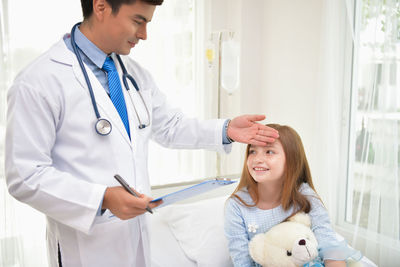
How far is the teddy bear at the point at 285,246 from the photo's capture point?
1.39 meters

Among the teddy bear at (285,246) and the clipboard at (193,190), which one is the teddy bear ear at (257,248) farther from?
the clipboard at (193,190)

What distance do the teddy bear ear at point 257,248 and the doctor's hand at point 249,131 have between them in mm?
384

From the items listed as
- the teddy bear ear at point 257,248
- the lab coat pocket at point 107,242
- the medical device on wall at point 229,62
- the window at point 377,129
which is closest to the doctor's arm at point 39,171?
the lab coat pocket at point 107,242

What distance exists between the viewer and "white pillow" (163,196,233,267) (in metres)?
1.68

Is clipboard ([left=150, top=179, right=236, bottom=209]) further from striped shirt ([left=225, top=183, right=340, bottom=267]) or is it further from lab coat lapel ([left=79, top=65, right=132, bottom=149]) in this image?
striped shirt ([left=225, top=183, right=340, bottom=267])

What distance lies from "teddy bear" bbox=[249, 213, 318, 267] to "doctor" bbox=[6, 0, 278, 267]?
1.53ft

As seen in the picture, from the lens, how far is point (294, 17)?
2.75 m

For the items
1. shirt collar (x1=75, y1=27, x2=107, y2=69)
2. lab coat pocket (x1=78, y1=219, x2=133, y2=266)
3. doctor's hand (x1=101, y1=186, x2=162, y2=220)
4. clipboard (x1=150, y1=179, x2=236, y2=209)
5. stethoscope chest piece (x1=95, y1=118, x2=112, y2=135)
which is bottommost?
lab coat pocket (x1=78, y1=219, x2=133, y2=266)

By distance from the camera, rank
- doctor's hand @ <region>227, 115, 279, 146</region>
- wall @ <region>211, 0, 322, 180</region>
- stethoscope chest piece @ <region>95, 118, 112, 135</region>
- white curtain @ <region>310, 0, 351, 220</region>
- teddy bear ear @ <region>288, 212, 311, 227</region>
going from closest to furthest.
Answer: stethoscope chest piece @ <region>95, 118, 112, 135</region>, doctor's hand @ <region>227, 115, 279, 146</region>, teddy bear ear @ <region>288, 212, 311, 227</region>, white curtain @ <region>310, 0, 351, 220</region>, wall @ <region>211, 0, 322, 180</region>

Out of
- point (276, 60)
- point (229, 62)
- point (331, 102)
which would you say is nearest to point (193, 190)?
point (331, 102)

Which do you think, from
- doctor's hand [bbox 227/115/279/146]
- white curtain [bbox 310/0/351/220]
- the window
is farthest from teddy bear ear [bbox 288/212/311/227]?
white curtain [bbox 310/0/351/220]

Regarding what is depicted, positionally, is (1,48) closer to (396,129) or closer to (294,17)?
(294,17)

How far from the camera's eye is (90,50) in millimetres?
1152

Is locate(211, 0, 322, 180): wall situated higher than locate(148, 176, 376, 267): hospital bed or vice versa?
locate(211, 0, 322, 180): wall
